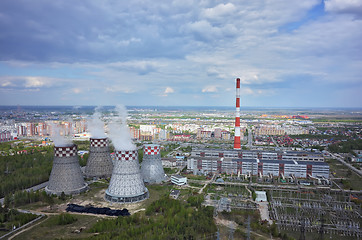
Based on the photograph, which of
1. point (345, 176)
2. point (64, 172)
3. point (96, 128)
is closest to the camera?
point (64, 172)

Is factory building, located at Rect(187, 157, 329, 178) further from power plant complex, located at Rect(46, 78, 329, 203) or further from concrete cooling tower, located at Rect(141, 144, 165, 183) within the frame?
concrete cooling tower, located at Rect(141, 144, 165, 183)

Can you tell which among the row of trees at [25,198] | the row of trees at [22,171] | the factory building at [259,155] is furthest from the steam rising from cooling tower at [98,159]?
the factory building at [259,155]

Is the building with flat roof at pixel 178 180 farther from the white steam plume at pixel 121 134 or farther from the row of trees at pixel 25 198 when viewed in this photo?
the row of trees at pixel 25 198

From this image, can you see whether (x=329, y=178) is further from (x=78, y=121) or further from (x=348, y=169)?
(x=78, y=121)

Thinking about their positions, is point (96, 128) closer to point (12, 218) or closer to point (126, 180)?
point (126, 180)

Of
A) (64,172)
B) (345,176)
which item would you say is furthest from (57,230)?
(345,176)

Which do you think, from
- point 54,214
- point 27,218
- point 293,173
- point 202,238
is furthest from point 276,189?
point 27,218
